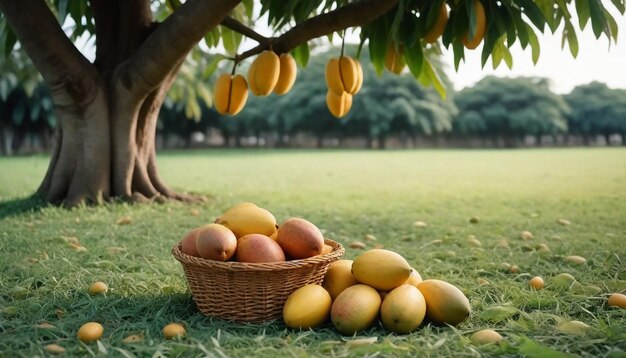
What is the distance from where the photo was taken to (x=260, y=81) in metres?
4.02

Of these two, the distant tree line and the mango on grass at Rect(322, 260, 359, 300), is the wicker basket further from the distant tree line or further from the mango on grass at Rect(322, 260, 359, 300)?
the distant tree line

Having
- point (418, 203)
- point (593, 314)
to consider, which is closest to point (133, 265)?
point (593, 314)

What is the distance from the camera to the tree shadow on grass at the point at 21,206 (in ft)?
17.9

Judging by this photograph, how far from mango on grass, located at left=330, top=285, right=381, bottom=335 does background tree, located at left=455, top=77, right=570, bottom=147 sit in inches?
1735

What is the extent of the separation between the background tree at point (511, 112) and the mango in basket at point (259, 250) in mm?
44076

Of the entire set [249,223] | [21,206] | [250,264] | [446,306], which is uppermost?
[249,223]

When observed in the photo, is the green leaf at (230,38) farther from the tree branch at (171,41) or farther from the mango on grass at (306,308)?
the mango on grass at (306,308)

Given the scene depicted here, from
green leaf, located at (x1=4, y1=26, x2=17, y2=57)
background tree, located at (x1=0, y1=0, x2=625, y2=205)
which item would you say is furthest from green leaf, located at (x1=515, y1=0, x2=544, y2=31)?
green leaf, located at (x1=4, y1=26, x2=17, y2=57)

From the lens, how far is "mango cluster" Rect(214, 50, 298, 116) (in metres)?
4.01

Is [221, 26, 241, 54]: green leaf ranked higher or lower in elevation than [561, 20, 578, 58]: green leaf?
higher

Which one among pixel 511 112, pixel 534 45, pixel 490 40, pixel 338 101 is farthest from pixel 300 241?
pixel 511 112

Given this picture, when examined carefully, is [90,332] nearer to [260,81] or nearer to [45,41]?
[260,81]

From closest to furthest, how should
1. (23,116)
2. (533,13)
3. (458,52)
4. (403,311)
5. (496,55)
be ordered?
(403,311), (533,13), (458,52), (496,55), (23,116)

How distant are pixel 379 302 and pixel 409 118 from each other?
123 feet
